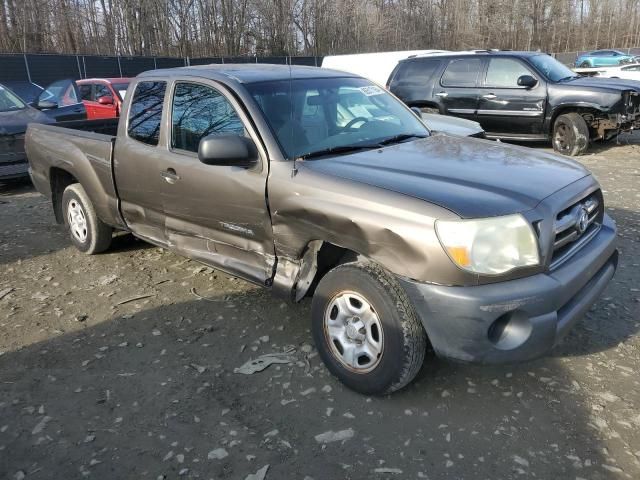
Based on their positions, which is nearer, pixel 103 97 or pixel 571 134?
pixel 571 134

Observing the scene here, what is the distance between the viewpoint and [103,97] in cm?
1299

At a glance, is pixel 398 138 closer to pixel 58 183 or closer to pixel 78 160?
pixel 78 160

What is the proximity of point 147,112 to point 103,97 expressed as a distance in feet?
31.8

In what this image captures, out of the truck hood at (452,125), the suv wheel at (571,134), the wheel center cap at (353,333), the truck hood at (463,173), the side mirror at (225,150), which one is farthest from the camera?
the suv wheel at (571,134)

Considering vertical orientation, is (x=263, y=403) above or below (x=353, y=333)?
below

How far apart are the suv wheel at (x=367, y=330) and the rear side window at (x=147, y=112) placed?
2.03 meters

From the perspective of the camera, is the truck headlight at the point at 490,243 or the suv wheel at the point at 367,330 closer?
the truck headlight at the point at 490,243

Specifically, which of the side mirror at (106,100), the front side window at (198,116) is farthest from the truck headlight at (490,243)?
the side mirror at (106,100)

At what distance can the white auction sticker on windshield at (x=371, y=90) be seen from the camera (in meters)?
4.26

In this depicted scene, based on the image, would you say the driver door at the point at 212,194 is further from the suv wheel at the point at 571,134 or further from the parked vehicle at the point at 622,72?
the parked vehicle at the point at 622,72

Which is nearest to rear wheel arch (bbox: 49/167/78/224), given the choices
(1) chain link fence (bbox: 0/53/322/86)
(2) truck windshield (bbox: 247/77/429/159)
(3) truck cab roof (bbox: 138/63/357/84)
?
(3) truck cab roof (bbox: 138/63/357/84)

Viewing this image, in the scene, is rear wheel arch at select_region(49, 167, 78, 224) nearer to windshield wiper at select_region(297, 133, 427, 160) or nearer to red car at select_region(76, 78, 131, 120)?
windshield wiper at select_region(297, 133, 427, 160)

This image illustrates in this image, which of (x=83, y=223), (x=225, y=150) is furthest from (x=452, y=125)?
(x=83, y=223)

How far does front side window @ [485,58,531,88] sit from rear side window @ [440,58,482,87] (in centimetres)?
25
